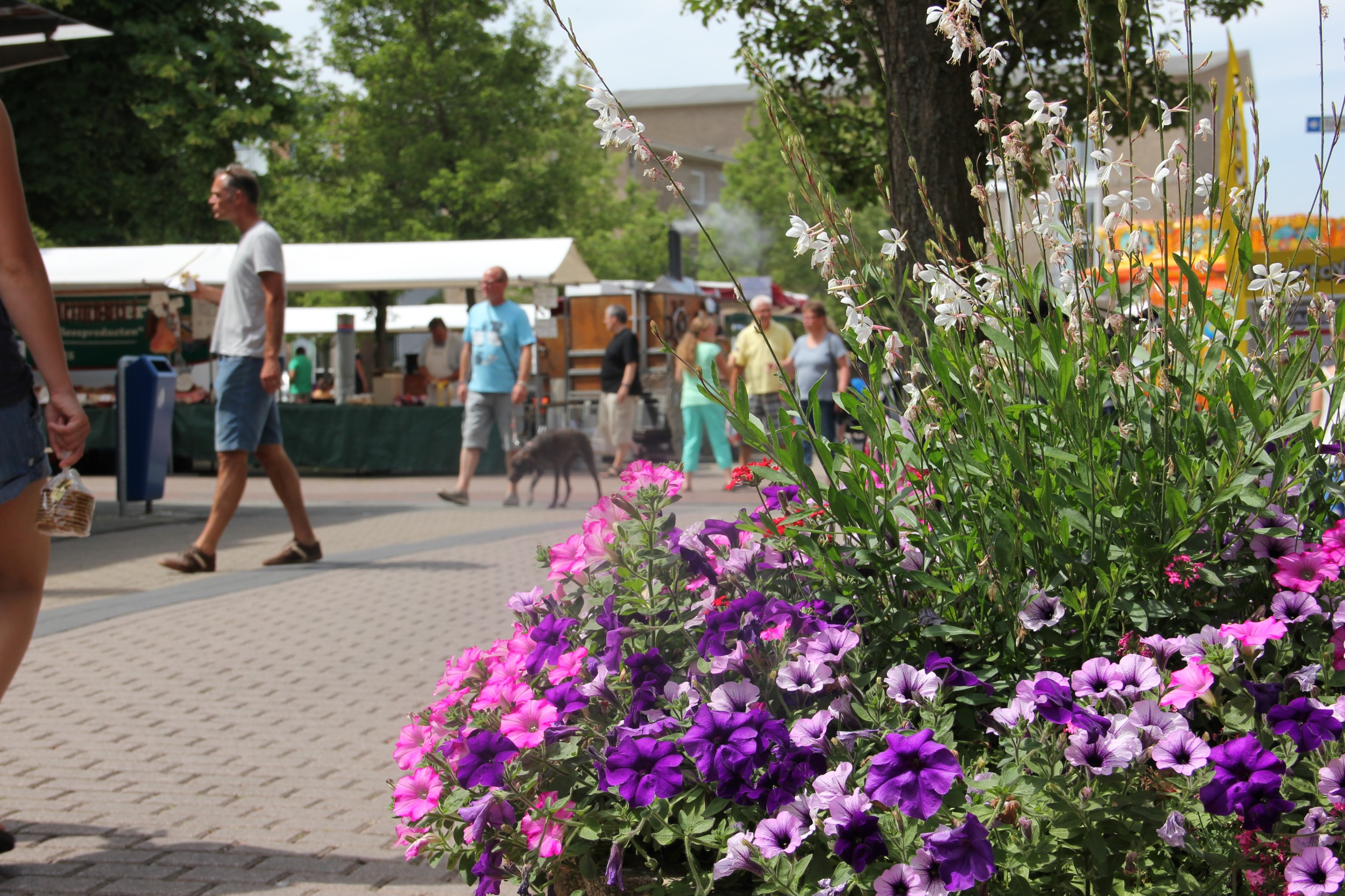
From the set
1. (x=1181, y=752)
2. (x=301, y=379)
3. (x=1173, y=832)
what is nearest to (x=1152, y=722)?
Result: (x=1181, y=752)

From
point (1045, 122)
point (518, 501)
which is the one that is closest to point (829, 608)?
point (1045, 122)

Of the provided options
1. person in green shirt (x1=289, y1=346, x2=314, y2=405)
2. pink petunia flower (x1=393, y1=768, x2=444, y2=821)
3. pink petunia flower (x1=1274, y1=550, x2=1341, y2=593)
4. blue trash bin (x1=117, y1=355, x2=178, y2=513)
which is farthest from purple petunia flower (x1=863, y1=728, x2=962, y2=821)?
person in green shirt (x1=289, y1=346, x2=314, y2=405)

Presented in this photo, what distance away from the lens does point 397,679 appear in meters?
5.38

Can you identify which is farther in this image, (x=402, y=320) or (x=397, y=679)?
(x=402, y=320)

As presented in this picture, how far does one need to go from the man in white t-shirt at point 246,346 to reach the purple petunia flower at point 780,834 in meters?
6.04

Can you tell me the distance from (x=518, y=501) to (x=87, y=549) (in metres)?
4.26

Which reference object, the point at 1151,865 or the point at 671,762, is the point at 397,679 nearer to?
the point at 671,762

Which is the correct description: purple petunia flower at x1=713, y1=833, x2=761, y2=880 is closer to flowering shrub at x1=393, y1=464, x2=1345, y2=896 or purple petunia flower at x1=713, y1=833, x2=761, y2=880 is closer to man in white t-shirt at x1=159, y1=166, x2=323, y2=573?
flowering shrub at x1=393, y1=464, x2=1345, y2=896

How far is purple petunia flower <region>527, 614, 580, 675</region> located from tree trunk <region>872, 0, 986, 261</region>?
7.97 ft

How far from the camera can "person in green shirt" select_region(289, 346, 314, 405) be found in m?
27.4

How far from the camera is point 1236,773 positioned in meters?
1.80

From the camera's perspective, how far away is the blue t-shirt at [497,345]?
37.3ft

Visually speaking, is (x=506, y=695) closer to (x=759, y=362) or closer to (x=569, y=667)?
(x=569, y=667)

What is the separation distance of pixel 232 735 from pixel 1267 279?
3.52 metres
